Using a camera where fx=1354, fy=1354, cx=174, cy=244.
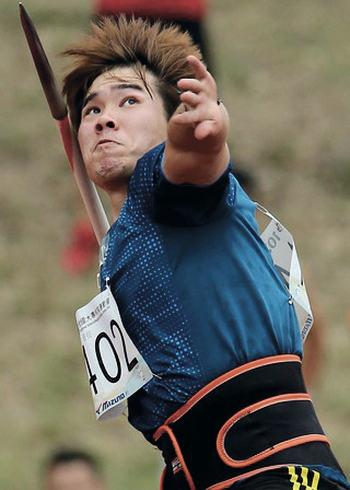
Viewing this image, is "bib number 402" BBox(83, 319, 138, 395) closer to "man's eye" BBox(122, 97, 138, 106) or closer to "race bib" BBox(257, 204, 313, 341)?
"race bib" BBox(257, 204, 313, 341)

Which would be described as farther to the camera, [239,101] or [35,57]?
[239,101]

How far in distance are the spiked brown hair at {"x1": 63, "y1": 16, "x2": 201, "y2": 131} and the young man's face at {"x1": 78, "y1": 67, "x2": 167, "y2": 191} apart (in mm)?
38

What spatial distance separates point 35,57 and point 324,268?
7.00 metres

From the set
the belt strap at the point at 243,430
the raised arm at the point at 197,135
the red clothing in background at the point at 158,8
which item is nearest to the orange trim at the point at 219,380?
the belt strap at the point at 243,430

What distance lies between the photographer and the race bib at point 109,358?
3.66m

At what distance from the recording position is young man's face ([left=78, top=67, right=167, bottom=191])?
382 centimetres

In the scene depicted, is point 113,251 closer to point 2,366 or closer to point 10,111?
point 2,366

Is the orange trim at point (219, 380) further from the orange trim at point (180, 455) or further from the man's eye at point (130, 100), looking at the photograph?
the man's eye at point (130, 100)

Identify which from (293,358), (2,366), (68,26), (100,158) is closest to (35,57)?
(100,158)

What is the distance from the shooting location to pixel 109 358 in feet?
12.5

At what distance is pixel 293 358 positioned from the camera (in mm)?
3705

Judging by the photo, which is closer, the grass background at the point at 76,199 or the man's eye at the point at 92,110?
the man's eye at the point at 92,110

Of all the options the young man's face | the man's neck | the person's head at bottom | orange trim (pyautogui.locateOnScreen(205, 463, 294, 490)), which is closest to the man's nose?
the young man's face

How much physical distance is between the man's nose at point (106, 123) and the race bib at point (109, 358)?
18.6 inches
